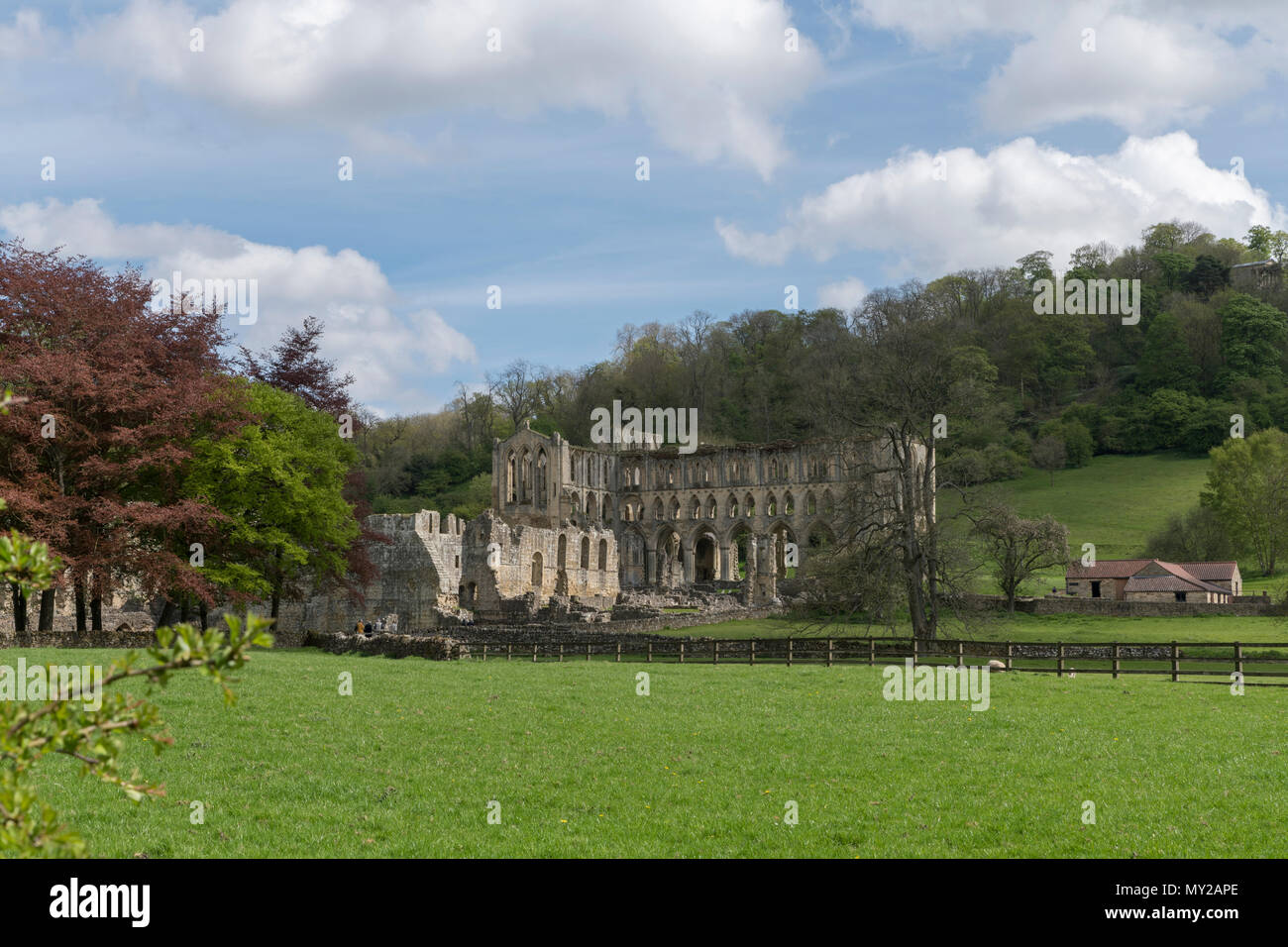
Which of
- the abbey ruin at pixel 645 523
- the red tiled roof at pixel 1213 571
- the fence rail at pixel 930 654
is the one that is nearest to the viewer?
the fence rail at pixel 930 654

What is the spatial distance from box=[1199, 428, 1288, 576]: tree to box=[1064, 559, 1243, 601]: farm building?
578cm

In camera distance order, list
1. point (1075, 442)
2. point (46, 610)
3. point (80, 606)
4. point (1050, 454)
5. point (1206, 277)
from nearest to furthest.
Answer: point (46, 610) → point (80, 606) → point (1050, 454) → point (1075, 442) → point (1206, 277)

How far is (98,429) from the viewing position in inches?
1233

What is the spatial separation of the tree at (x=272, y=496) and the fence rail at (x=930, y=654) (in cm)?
716

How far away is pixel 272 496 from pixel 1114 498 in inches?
2722

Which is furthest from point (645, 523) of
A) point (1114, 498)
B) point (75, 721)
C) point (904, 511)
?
point (75, 721)

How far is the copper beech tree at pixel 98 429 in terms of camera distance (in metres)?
29.2

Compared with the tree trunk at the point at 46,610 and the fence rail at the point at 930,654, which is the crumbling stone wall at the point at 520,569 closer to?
the fence rail at the point at 930,654

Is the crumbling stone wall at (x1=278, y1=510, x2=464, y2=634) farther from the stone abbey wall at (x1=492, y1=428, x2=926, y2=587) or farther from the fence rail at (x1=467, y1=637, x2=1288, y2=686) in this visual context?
the stone abbey wall at (x1=492, y1=428, x2=926, y2=587)

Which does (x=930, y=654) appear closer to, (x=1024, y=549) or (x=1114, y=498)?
(x=1024, y=549)

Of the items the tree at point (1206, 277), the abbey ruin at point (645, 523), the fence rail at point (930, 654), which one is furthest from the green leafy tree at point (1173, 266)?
the fence rail at point (930, 654)
